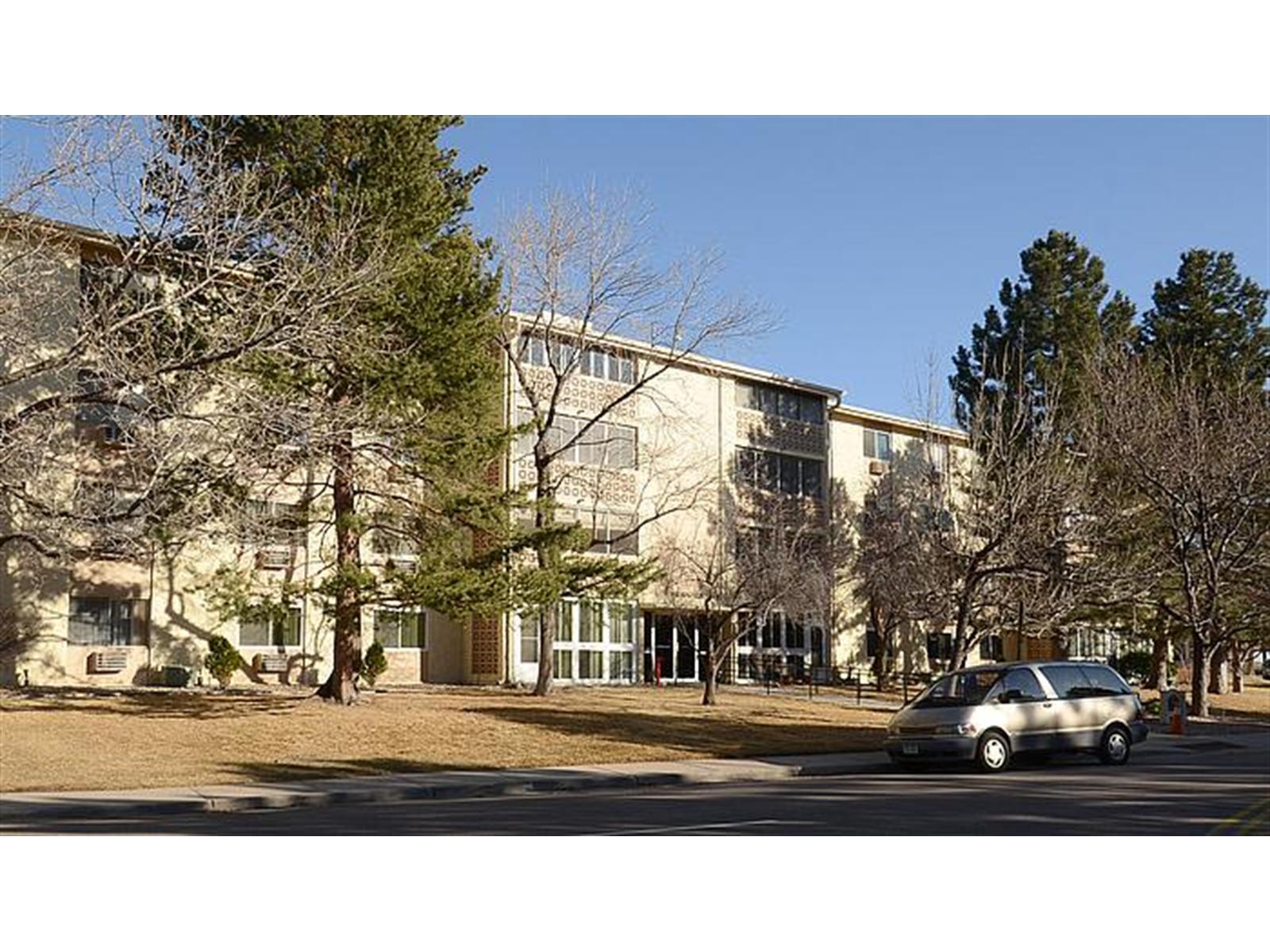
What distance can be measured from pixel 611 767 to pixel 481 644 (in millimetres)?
20567

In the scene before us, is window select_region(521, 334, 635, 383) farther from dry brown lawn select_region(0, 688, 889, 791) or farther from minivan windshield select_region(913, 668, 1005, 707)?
minivan windshield select_region(913, 668, 1005, 707)

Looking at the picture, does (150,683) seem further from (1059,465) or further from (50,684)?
(1059,465)

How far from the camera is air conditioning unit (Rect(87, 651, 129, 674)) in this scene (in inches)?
1379

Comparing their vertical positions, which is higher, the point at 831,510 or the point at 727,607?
the point at 831,510

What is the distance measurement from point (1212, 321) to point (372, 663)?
33894 millimetres

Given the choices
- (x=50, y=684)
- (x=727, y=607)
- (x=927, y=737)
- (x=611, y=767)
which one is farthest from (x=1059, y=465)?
(x=50, y=684)

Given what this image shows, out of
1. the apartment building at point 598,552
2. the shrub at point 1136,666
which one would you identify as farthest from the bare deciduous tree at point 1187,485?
the shrub at point 1136,666

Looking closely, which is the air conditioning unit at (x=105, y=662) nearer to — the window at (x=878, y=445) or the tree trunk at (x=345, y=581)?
the tree trunk at (x=345, y=581)

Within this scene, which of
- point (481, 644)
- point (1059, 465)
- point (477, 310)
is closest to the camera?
point (477, 310)

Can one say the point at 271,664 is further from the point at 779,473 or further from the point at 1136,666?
the point at 1136,666

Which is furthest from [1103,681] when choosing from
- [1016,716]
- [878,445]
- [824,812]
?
[878,445]

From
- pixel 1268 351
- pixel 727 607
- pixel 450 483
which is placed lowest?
pixel 727 607

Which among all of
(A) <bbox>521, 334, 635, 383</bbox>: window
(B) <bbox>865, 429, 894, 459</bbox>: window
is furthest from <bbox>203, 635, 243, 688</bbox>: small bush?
(B) <bbox>865, 429, 894, 459</bbox>: window

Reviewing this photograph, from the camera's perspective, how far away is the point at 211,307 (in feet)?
73.7
